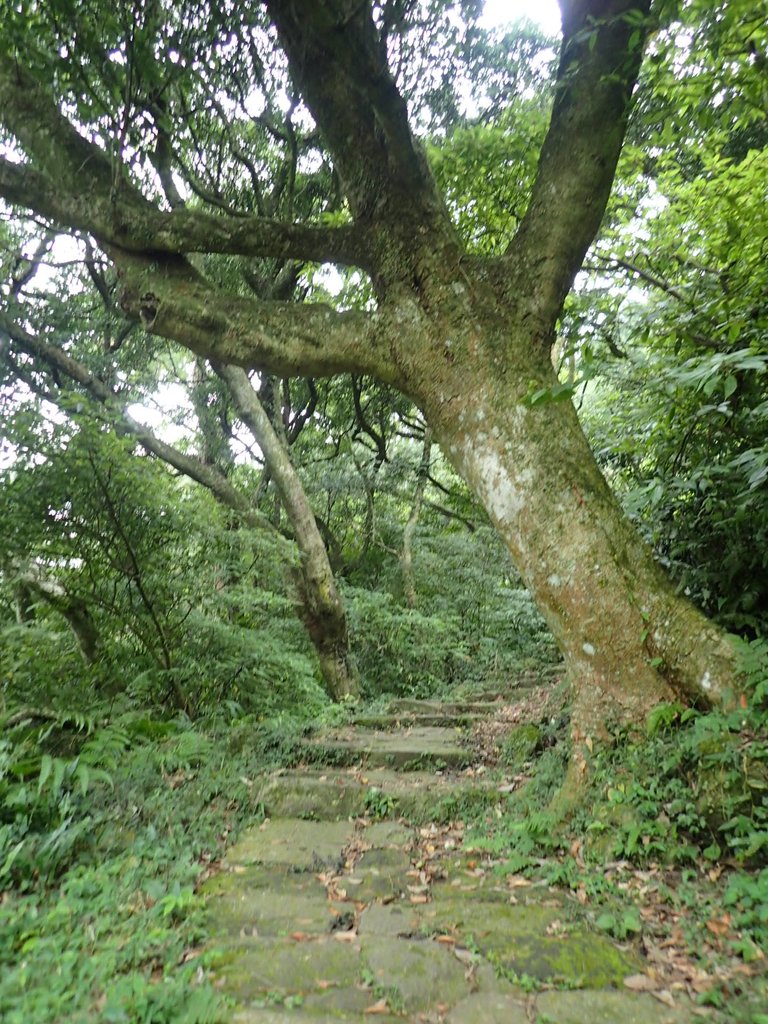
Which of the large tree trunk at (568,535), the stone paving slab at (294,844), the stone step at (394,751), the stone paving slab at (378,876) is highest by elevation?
the large tree trunk at (568,535)

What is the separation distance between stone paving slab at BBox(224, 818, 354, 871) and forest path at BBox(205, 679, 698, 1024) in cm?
1

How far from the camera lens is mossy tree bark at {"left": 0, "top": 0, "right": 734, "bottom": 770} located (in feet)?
13.6

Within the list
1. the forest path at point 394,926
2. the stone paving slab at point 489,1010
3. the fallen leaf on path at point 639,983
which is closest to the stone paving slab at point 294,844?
the forest path at point 394,926

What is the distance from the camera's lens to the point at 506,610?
1088 cm

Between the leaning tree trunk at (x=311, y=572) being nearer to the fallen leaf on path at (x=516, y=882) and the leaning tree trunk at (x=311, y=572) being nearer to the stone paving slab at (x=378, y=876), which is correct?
the stone paving slab at (x=378, y=876)

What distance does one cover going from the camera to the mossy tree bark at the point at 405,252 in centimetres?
416

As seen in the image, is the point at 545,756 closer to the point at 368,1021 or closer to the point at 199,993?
the point at 368,1021

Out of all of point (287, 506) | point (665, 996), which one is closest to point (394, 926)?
point (665, 996)

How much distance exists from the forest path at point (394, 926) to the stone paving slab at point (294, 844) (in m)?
0.01

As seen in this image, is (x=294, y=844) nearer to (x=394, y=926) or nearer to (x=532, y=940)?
(x=394, y=926)

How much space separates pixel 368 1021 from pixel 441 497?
45.2ft

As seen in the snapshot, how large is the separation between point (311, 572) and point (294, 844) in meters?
5.41

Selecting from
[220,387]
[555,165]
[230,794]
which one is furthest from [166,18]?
[230,794]

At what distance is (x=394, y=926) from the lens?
2.83m
